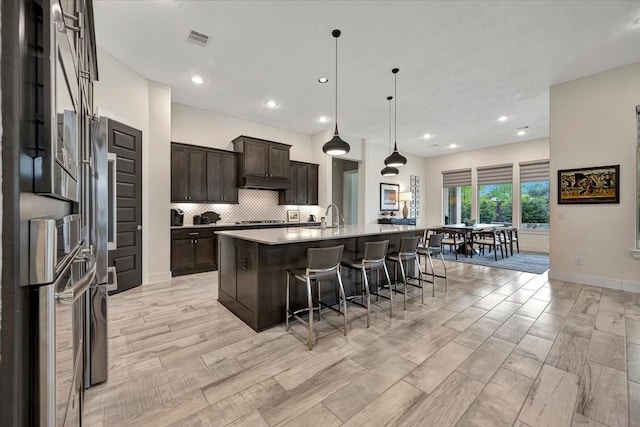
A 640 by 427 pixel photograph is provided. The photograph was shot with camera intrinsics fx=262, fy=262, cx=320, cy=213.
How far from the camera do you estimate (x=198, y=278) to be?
178 inches

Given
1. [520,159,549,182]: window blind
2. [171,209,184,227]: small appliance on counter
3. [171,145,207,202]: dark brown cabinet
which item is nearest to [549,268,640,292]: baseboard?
[520,159,549,182]: window blind

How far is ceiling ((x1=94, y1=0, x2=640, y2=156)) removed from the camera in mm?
2732

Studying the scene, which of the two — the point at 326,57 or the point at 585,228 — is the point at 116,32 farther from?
the point at 585,228

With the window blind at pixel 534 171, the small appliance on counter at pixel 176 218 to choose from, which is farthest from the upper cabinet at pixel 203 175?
the window blind at pixel 534 171

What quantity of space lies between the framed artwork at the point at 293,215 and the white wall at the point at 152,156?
290cm

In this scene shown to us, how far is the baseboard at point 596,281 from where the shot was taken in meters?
3.82

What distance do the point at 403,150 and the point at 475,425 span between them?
844 cm

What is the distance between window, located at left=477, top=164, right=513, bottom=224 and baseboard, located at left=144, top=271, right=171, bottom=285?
29.4ft

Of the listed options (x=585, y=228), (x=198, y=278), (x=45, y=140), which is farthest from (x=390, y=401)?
(x=585, y=228)

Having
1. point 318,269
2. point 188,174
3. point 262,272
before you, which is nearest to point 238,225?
point 188,174

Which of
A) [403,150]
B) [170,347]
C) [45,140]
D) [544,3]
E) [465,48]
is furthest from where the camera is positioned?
[403,150]

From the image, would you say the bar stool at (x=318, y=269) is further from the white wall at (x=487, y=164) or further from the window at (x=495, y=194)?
the window at (x=495, y=194)

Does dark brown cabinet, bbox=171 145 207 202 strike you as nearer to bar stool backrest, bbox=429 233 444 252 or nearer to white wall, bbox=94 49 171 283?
white wall, bbox=94 49 171 283

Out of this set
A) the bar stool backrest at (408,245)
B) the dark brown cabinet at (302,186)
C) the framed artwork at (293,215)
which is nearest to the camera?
the bar stool backrest at (408,245)
